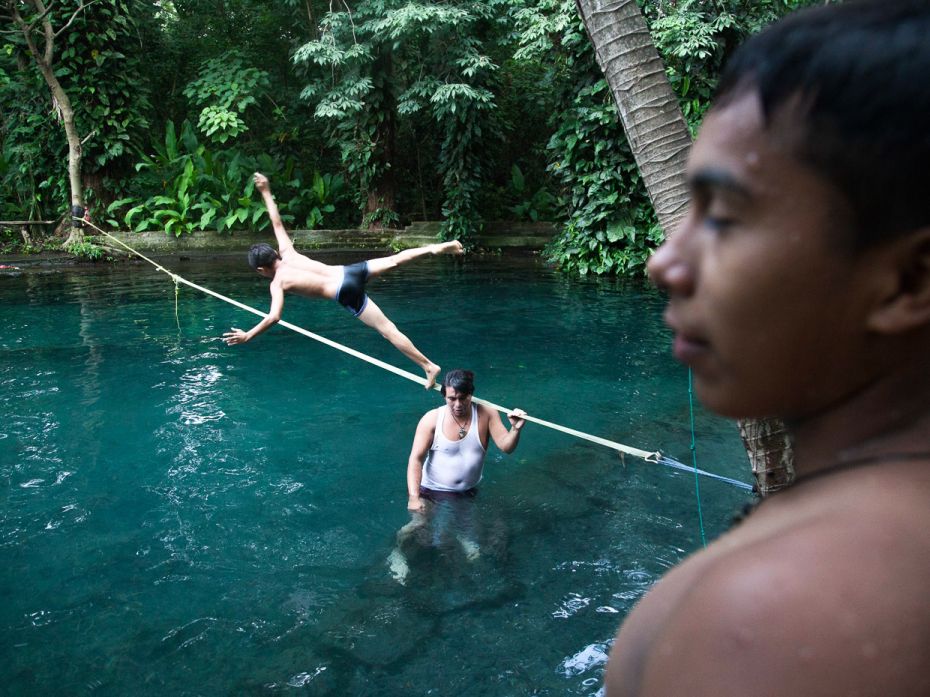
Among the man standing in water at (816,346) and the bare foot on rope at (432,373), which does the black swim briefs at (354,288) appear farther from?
the man standing in water at (816,346)

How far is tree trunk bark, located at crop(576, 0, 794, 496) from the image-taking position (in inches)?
108

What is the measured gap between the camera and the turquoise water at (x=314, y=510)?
4695 millimetres

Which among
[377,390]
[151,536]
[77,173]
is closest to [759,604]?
[151,536]

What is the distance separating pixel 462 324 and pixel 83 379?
5.52m

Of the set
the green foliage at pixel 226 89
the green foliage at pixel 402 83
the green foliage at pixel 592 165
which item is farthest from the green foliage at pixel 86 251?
the green foliage at pixel 592 165

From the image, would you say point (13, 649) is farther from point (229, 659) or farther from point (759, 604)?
point (759, 604)

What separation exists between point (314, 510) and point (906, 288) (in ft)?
21.7

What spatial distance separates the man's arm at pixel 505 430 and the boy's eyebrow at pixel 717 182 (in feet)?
16.6

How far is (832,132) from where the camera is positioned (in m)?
0.56

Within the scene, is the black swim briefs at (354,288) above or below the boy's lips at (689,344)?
below

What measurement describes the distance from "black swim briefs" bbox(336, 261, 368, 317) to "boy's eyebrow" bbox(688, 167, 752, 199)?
763cm

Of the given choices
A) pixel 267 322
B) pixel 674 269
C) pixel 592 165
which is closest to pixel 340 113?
pixel 592 165

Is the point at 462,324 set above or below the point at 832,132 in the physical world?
below

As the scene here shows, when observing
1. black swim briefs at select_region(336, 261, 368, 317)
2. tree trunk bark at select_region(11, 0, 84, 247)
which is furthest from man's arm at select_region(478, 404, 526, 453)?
tree trunk bark at select_region(11, 0, 84, 247)
